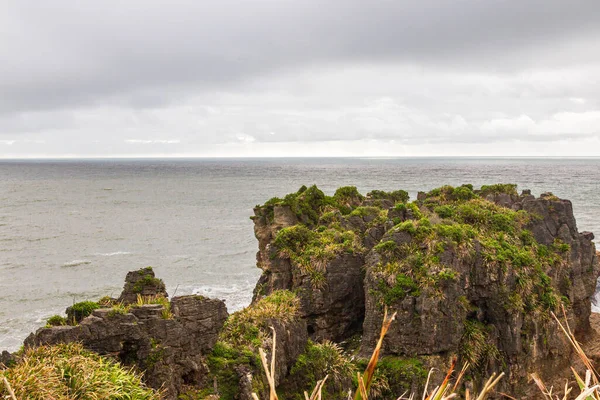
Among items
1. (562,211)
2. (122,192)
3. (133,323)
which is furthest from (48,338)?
(122,192)

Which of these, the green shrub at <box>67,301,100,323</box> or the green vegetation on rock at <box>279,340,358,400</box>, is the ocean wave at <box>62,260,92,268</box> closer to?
the green shrub at <box>67,301,100,323</box>

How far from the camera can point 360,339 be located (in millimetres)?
21797

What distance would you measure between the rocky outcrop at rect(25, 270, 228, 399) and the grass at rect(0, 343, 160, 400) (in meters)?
0.58

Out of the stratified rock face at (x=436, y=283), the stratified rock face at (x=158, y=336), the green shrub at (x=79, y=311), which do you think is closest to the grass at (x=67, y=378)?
the stratified rock face at (x=158, y=336)

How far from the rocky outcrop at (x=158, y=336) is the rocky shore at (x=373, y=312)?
1.3 inches

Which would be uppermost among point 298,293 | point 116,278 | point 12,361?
point 12,361

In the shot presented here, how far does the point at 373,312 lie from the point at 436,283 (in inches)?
114

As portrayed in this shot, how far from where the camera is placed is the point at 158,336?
1349 cm

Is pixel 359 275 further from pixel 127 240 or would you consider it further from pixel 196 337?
pixel 127 240

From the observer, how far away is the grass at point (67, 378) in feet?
29.1

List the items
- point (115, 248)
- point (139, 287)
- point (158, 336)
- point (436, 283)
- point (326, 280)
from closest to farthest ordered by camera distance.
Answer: point (158, 336) < point (139, 287) < point (436, 283) < point (326, 280) < point (115, 248)

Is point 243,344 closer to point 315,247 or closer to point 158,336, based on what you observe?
point 158,336

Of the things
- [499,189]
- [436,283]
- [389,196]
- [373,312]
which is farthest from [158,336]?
[499,189]

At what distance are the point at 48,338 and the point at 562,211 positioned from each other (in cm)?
3012
